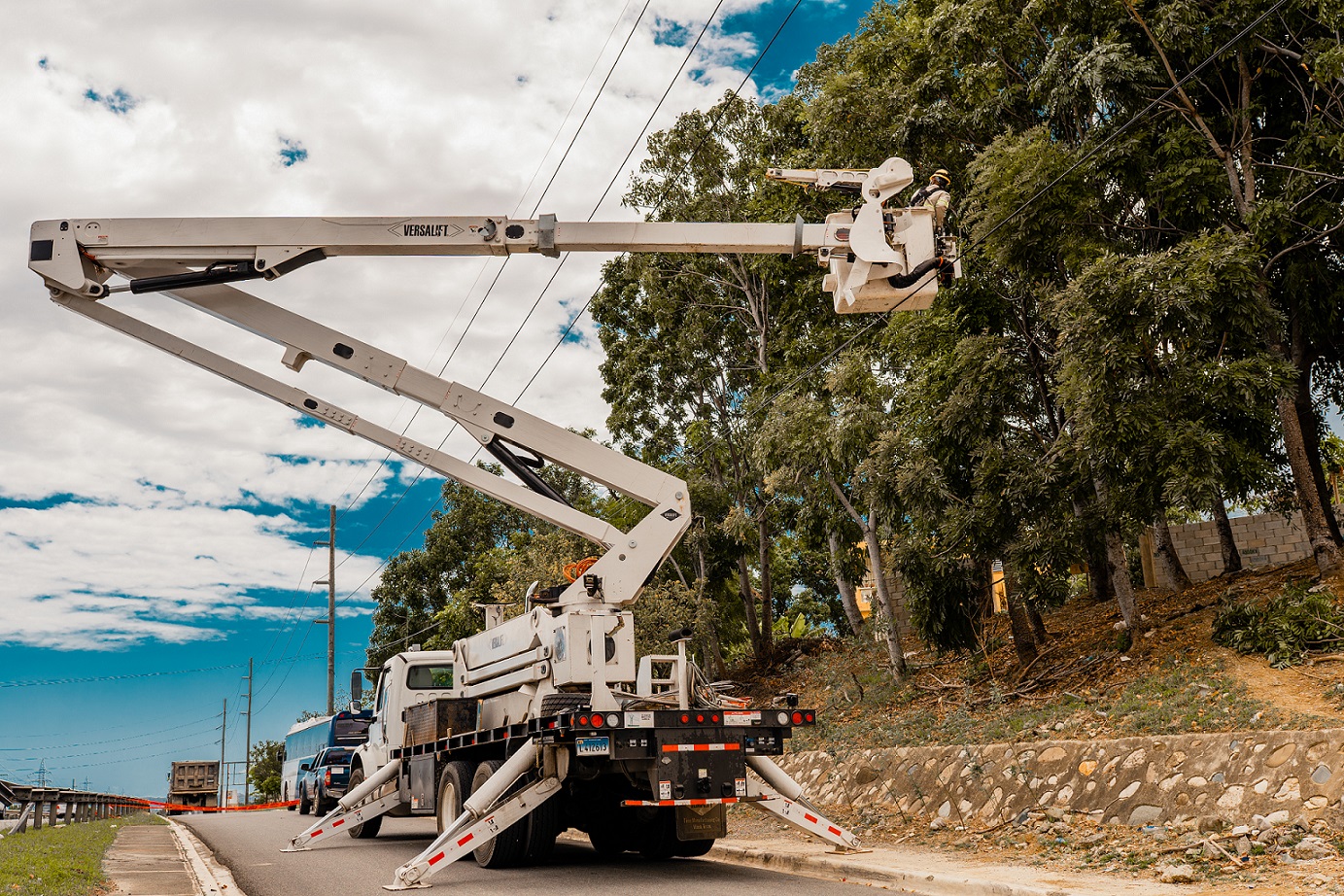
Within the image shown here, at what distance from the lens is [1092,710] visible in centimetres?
1365

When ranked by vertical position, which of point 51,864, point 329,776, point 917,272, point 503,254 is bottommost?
point 51,864

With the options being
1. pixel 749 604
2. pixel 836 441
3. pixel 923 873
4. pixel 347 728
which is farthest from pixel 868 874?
pixel 749 604

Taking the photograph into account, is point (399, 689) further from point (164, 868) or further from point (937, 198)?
point (937, 198)

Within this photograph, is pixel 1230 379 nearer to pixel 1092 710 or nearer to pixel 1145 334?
pixel 1145 334

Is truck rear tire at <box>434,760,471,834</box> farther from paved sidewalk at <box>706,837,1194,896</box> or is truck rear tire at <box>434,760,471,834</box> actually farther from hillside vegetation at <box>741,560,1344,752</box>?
hillside vegetation at <box>741,560,1344,752</box>

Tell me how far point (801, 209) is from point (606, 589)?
1327cm

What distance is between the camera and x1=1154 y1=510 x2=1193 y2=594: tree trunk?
19255mm

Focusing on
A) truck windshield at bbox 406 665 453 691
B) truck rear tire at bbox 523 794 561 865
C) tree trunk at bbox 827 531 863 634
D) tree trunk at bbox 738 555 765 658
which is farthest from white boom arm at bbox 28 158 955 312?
tree trunk at bbox 738 555 765 658

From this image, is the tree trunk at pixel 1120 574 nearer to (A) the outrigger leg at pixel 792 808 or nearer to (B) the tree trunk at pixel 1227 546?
(B) the tree trunk at pixel 1227 546

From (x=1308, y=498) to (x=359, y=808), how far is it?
545 inches

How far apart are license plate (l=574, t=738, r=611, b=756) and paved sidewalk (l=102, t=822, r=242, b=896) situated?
355cm

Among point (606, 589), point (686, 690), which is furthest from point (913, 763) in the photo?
point (606, 589)

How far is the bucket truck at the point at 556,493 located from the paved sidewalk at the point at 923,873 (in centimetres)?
49

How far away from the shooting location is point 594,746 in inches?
392
